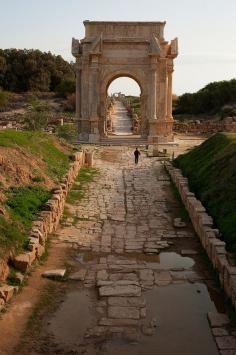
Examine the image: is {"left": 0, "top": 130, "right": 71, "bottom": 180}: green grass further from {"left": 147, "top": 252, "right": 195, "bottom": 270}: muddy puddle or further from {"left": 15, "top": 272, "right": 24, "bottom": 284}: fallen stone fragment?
{"left": 15, "top": 272, "right": 24, "bottom": 284}: fallen stone fragment

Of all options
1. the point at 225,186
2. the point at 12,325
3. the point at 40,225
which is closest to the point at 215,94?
the point at 225,186

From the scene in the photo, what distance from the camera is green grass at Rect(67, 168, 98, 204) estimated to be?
14.6 meters

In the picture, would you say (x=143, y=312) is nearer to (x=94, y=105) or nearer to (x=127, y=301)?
(x=127, y=301)

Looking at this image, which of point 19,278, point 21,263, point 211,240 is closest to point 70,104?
point 211,240

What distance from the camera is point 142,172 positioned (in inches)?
774

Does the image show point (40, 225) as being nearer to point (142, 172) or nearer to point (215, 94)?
point (142, 172)

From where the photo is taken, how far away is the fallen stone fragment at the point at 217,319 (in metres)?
6.54

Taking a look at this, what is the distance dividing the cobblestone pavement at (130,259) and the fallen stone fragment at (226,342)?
0.31 feet

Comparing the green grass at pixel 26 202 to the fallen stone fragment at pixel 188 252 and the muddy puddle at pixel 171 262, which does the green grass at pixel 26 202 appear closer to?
the muddy puddle at pixel 171 262

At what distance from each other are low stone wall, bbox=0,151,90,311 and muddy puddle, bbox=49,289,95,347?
86 centimetres

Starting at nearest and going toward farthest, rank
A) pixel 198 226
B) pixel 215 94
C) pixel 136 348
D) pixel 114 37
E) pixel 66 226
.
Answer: pixel 136 348 < pixel 198 226 < pixel 66 226 < pixel 114 37 < pixel 215 94

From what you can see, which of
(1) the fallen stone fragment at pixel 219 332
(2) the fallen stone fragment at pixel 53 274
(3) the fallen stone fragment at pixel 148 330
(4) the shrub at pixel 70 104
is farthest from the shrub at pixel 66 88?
(1) the fallen stone fragment at pixel 219 332

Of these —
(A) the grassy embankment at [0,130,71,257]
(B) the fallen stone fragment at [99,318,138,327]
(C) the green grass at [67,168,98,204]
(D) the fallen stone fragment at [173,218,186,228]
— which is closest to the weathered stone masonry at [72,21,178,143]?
(A) the grassy embankment at [0,130,71,257]

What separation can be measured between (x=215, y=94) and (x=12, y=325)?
44.9m
